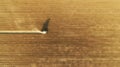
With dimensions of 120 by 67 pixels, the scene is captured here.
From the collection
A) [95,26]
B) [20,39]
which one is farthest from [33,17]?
[95,26]

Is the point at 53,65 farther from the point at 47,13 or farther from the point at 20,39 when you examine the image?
the point at 47,13

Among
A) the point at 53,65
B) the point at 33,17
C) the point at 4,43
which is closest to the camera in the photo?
the point at 53,65

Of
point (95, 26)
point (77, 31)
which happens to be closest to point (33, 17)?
point (77, 31)

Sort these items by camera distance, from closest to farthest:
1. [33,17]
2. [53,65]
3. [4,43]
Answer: [53,65] < [4,43] < [33,17]

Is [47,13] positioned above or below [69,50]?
above

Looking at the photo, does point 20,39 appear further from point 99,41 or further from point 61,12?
point 99,41

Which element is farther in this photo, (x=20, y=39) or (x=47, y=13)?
(x=47, y=13)
